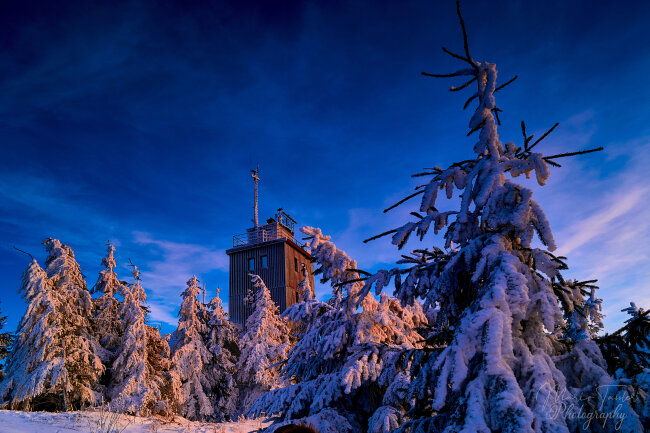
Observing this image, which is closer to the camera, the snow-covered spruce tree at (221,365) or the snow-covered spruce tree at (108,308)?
the snow-covered spruce tree at (108,308)

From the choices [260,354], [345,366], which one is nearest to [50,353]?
[260,354]

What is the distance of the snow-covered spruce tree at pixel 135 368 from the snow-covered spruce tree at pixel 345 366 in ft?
37.6

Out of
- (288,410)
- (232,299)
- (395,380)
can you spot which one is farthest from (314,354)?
(232,299)

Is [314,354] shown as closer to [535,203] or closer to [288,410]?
[288,410]

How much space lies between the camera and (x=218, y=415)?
21562mm

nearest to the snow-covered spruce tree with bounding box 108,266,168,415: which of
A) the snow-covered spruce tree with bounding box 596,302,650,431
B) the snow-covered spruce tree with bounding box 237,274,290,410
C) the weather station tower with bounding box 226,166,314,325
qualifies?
the snow-covered spruce tree with bounding box 237,274,290,410

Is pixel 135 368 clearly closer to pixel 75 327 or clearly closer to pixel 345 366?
pixel 75 327

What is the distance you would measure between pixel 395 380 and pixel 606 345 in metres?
3.08

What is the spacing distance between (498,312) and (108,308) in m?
22.1

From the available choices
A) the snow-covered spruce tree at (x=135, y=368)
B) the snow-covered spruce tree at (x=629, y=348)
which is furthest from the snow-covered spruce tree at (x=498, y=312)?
the snow-covered spruce tree at (x=135, y=368)

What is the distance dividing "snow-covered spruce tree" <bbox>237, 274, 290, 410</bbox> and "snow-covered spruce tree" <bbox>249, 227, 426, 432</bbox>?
14377 mm

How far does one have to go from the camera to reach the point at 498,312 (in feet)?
7.82

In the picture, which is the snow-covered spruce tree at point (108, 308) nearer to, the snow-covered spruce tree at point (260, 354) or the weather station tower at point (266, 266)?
the snow-covered spruce tree at point (260, 354)

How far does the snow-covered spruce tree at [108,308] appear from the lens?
19.2m
